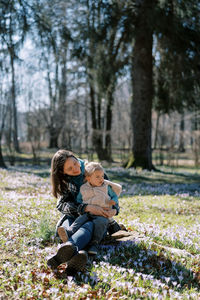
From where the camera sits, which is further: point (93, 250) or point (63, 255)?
point (93, 250)

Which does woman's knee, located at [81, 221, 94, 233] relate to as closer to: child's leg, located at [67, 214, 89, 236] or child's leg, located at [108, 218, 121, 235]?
child's leg, located at [67, 214, 89, 236]

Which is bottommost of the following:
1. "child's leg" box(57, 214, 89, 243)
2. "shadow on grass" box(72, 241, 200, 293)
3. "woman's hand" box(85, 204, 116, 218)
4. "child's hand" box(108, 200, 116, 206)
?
"shadow on grass" box(72, 241, 200, 293)

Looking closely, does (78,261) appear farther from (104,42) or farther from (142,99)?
(104,42)

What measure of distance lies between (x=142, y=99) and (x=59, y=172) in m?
10.6

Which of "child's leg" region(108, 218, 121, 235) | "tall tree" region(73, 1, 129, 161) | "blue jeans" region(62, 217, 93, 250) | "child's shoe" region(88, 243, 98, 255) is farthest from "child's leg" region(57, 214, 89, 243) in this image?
"tall tree" region(73, 1, 129, 161)

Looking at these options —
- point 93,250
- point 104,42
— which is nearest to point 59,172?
point 93,250

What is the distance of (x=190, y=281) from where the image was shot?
3.15 meters

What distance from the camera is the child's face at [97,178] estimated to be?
377cm

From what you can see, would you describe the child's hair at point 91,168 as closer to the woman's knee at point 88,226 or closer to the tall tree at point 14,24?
the woman's knee at point 88,226

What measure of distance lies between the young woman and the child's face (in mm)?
217

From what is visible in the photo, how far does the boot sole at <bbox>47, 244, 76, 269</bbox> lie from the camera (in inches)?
123

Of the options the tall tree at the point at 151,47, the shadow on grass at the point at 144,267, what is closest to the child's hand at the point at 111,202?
the shadow on grass at the point at 144,267

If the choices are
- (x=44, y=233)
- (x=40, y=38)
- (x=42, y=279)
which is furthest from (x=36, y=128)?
(x=42, y=279)

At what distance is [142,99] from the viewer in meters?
13.9
